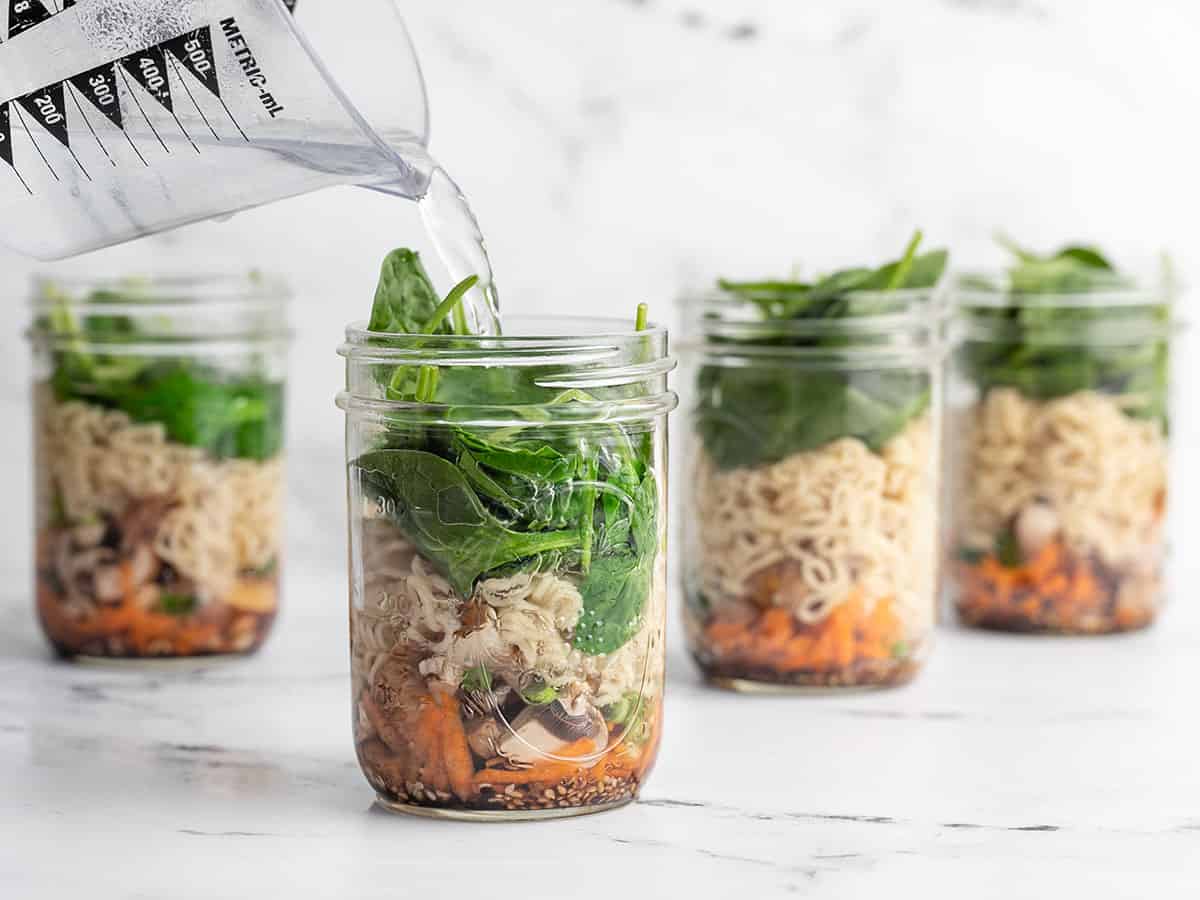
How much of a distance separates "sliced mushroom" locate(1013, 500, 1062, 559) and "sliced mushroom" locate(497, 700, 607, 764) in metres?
0.65

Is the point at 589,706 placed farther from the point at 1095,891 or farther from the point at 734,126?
the point at 734,126

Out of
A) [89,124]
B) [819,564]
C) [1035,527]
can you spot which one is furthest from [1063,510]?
[89,124]

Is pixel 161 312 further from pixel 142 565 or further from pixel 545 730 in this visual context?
pixel 545 730

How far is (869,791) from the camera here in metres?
1.08

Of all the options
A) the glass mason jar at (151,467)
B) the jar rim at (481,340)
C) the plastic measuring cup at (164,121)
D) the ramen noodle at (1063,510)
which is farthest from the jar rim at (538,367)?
the ramen noodle at (1063,510)

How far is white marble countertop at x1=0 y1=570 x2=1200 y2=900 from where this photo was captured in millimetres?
912

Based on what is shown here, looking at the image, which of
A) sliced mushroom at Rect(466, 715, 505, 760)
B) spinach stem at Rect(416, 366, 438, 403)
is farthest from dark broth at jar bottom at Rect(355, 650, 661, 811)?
spinach stem at Rect(416, 366, 438, 403)

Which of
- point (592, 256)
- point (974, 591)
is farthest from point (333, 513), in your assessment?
point (974, 591)

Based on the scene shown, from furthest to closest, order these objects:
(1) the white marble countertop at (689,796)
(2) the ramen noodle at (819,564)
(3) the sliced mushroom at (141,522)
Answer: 1. (3) the sliced mushroom at (141,522)
2. (2) the ramen noodle at (819,564)
3. (1) the white marble countertop at (689,796)

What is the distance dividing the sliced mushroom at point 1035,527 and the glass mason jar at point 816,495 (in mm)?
188

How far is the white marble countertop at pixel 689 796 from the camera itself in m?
0.91

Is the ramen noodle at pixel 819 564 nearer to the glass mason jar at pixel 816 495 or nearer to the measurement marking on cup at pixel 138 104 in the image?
the glass mason jar at pixel 816 495

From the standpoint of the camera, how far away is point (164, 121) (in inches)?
38.5

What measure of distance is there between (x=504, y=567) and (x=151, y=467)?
539 mm
